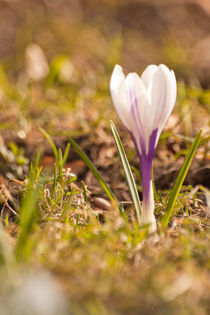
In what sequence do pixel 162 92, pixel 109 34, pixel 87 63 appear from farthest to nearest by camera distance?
pixel 109 34 → pixel 87 63 → pixel 162 92

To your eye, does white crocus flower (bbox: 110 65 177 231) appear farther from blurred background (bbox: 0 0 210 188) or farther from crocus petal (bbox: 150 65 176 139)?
blurred background (bbox: 0 0 210 188)

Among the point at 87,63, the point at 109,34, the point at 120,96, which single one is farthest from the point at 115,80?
the point at 109,34

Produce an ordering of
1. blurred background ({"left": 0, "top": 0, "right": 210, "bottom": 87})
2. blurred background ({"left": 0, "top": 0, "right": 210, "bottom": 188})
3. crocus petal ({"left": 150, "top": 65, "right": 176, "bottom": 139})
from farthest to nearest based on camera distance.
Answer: blurred background ({"left": 0, "top": 0, "right": 210, "bottom": 87}), blurred background ({"left": 0, "top": 0, "right": 210, "bottom": 188}), crocus petal ({"left": 150, "top": 65, "right": 176, "bottom": 139})

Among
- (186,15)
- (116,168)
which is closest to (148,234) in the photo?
(116,168)

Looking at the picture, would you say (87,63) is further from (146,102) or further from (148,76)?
(146,102)

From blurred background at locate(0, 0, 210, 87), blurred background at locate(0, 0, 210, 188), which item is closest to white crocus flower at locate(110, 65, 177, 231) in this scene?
blurred background at locate(0, 0, 210, 188)

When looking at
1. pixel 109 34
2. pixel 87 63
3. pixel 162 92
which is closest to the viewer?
pixel 162 92

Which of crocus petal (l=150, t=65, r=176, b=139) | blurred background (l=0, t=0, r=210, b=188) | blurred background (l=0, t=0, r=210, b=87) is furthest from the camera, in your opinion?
blurred background (l=0, t=0, r=210, b=87)

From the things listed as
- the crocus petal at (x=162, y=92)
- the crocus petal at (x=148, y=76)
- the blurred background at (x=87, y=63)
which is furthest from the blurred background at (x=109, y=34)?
the crocus petal at (x=162, y=92)
